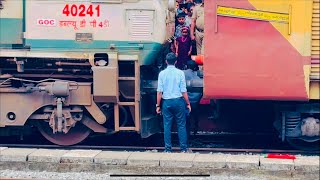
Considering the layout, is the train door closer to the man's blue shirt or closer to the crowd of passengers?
the man's blue shirt

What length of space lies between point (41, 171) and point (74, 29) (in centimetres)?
257

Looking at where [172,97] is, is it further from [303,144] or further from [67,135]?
[303,144]

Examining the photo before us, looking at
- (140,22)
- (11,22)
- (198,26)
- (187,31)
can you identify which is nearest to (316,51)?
(198,26)

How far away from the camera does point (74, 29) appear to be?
10.1 m

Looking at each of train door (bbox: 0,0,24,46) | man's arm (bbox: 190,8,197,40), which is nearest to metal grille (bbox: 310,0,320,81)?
man's arm (bbox: 190,8,197,40)

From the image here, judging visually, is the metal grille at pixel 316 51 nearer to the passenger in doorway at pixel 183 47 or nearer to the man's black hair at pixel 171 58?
the man's black hair at pixel 171 58

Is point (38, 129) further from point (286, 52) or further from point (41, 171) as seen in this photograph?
point (286, 52)

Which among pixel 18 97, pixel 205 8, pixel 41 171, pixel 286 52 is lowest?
pixel 41 171

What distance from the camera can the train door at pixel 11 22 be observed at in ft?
33.7

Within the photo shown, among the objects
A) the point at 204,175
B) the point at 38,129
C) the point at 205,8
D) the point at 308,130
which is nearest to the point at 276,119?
the point at 308,130

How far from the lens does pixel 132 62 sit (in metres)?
10.2

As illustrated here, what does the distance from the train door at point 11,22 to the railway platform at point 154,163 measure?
90.0 inches

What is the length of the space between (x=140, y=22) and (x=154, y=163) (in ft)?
8.74

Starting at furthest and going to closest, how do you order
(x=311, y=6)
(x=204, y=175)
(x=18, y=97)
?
(x=18, y=97), (x=311, y=6), (x=204, y=175)
